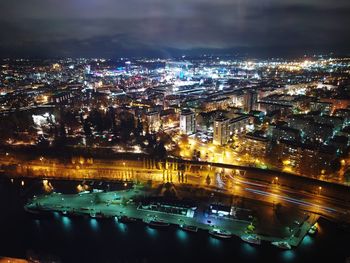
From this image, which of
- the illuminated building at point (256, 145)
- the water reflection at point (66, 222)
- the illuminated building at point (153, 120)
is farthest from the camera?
the illuminated building at point (153, 120)

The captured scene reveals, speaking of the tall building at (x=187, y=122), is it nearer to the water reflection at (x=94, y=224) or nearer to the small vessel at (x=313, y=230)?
the water reflection at (x=94, y=224)

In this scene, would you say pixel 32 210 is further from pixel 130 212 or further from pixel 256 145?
pixel 256 145

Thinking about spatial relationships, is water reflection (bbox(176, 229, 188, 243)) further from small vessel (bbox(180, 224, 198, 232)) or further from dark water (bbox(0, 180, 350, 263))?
small vessel (bbox(180, 224, 198, 232))

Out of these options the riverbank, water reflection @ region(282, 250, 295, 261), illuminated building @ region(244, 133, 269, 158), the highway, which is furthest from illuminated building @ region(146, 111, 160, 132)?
water reflection @ region(282, 250, 295, 261)

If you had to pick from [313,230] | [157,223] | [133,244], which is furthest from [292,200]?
[133,244]

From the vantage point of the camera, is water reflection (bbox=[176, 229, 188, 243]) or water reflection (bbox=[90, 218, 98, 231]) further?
water reflection (bbox=[90, 218, 98, 231])

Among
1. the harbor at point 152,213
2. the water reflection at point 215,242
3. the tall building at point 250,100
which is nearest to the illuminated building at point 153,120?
the tall building at point 250,100

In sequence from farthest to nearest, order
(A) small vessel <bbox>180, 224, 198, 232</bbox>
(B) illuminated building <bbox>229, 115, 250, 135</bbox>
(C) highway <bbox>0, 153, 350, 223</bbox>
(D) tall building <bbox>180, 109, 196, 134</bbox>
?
(D) tall building <bbox>180, 109, 196, 134</bbox>, (B) illuminated building <bbox>229, 115, 250, 135</bbox>, (C) highway <bbox>0, 153, 350, 223</bbox>, (A) small vessel <bbox>180, 224, 198, 232</bbox>

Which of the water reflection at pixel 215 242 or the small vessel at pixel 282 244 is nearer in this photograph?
the small vessel at pixel 282 244
